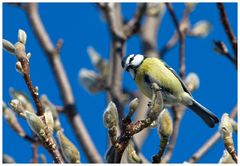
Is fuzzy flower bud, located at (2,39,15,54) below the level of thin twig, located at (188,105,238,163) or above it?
above

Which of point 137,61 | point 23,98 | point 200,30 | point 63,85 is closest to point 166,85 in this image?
point 137,61

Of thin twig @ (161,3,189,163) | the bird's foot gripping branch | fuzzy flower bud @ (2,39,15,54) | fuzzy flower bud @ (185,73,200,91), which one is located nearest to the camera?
the bird's foot gripping branch

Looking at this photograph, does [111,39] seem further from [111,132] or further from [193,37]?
[111,132]

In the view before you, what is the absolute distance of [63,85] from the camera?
155 inches

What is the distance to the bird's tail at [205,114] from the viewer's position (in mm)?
2745

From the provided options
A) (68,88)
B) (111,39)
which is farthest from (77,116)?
(111,39)

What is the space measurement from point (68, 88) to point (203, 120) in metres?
1.42

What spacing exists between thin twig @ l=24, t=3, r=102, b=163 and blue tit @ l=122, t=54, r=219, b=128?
70 cm

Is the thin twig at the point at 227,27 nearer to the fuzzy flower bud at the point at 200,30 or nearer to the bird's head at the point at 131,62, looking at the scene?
the bird's head at the point at 131,62

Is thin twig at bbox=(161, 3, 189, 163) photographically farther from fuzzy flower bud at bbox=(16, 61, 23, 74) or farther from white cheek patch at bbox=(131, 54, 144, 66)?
fuzzy flower bud at bbox=(16, 61, 23, 74)

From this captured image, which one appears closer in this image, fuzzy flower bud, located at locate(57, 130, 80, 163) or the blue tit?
fuzzy flower bud, located at locate(57, 130, 80, 163)

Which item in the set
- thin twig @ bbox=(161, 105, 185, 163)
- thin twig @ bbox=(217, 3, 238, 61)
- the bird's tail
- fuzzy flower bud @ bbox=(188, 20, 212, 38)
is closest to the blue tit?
the bird's tail

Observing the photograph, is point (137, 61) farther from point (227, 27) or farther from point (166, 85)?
point (227, 27)

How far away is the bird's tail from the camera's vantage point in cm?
275
